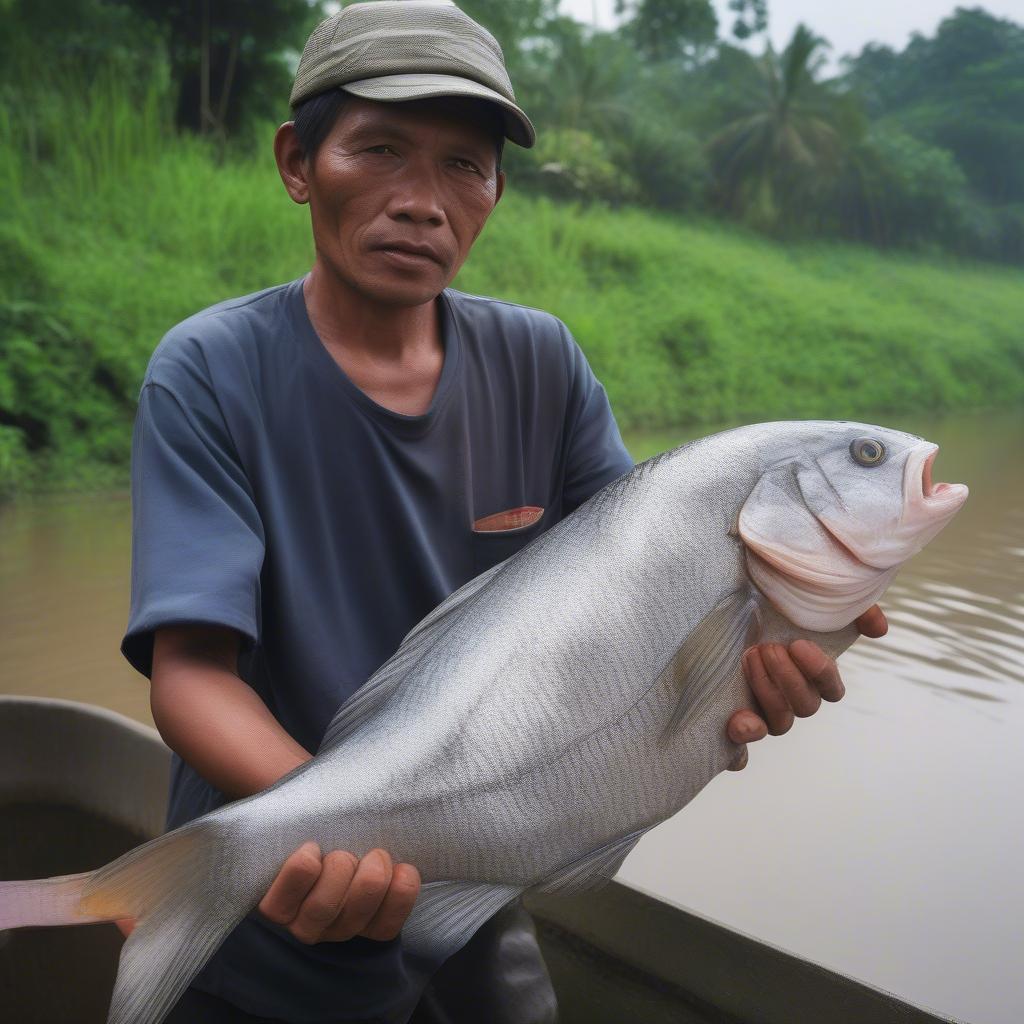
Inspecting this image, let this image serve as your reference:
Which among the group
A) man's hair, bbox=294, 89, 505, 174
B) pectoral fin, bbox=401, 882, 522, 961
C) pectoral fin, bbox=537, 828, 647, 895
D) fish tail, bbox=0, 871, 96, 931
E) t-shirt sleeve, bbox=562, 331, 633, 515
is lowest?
pectoral fin, bbox=401, 882, 522, 961

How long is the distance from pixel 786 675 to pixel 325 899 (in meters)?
0.54

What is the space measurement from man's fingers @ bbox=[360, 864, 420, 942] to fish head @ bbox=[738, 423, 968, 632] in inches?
19.4

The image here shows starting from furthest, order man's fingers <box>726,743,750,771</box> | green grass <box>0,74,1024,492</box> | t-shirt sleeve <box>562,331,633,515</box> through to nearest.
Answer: green grass <box>0,74,1024,492</box> → t-shirt sleeve <box>562,331,633,515</box> → man's fingers <box>726,743,750,771</box>

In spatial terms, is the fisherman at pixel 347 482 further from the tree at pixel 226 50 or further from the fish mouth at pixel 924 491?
the tree at pixel 226 50

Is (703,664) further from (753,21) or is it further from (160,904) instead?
(753,21)

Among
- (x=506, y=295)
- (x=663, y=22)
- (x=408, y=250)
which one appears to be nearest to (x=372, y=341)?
(x=408, y=250)

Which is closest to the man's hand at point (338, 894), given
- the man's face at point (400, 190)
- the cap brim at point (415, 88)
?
the man's face at point (400, 190)

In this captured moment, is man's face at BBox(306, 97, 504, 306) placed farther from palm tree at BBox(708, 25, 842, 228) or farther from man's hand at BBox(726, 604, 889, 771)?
palm tree at BBox(708, 25, 842, 228)

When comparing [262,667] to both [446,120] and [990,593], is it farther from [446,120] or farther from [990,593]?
[990,593]

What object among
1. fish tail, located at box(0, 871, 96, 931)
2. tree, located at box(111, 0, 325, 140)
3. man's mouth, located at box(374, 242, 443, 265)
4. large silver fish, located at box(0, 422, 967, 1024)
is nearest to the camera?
fish tail, located at box(0, 871, 96, 931)

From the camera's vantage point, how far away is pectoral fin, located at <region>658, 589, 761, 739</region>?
51.1 inches

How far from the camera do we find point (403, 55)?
55.0 inches

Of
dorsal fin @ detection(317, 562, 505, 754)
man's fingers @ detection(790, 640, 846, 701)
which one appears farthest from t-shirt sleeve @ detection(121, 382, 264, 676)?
man's fingers @ detection(790, 640, 846, 701)

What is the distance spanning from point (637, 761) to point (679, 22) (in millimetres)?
25040
